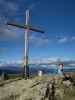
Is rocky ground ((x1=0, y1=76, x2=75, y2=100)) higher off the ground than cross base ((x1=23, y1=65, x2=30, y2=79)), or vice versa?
cross base ((x1=23, y1=65, x2=30, y2=79))

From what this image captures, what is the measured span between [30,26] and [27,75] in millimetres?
5997

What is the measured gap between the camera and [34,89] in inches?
888

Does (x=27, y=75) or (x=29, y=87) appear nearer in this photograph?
(x=29, y=87)

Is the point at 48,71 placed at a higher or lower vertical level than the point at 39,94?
higher

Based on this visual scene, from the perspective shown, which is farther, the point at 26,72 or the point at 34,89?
the point at 26,72

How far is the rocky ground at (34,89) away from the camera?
2130 cm

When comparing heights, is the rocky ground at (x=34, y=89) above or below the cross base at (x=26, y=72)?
below

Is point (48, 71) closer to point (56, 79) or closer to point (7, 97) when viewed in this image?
point (56, 79)

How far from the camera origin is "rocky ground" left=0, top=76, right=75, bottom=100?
2130cm

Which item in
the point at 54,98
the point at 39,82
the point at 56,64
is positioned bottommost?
the point at 54,98

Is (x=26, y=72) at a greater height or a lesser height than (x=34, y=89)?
greater

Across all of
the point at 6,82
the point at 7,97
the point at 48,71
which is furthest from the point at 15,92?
the point at 48,71

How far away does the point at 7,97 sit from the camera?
2086 centimetres

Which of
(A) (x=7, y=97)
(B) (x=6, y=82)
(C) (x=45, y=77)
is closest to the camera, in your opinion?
(A) (x=7, y=97)
